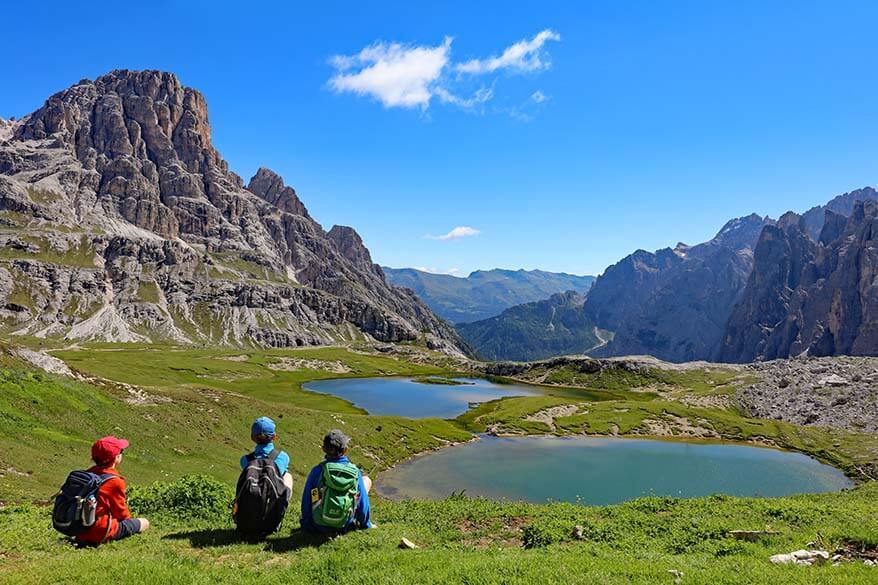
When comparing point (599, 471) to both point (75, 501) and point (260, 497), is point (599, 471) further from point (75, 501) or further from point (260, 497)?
point (75, 501)

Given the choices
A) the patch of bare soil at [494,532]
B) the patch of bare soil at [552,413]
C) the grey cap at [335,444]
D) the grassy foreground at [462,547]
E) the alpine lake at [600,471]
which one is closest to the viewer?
the grassy foreground at [462,547]

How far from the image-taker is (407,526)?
18.3 meters

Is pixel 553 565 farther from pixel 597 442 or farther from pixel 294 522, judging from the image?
pixel 597 442

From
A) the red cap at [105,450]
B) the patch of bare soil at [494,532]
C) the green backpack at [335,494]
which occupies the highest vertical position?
the red cap at [105,450]

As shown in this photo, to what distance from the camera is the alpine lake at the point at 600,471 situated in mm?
62031

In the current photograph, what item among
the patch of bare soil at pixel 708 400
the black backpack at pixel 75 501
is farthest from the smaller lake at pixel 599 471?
the patch of bare soil at pixel 708 400

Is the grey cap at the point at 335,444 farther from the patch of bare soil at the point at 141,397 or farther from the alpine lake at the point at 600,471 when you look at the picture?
the patch of bare soil at the point at 141,397

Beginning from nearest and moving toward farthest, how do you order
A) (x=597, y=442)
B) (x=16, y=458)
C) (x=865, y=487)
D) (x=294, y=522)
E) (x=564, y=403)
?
(x=294, y=522), (x=16, y=458), (x=865, y=487), (x=597, y=442), (x=564, y=403)

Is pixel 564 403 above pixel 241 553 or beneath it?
beneath

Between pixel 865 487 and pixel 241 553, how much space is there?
146 ft

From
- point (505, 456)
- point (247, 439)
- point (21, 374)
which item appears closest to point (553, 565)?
point (21, 374)

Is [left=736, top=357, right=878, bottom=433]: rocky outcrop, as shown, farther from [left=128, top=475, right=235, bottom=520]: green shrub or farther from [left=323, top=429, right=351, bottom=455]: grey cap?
[left=128, top=475, right=235, bottom=520]: green shrub

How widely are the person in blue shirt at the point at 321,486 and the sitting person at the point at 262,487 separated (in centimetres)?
66

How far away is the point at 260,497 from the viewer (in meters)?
13.9
